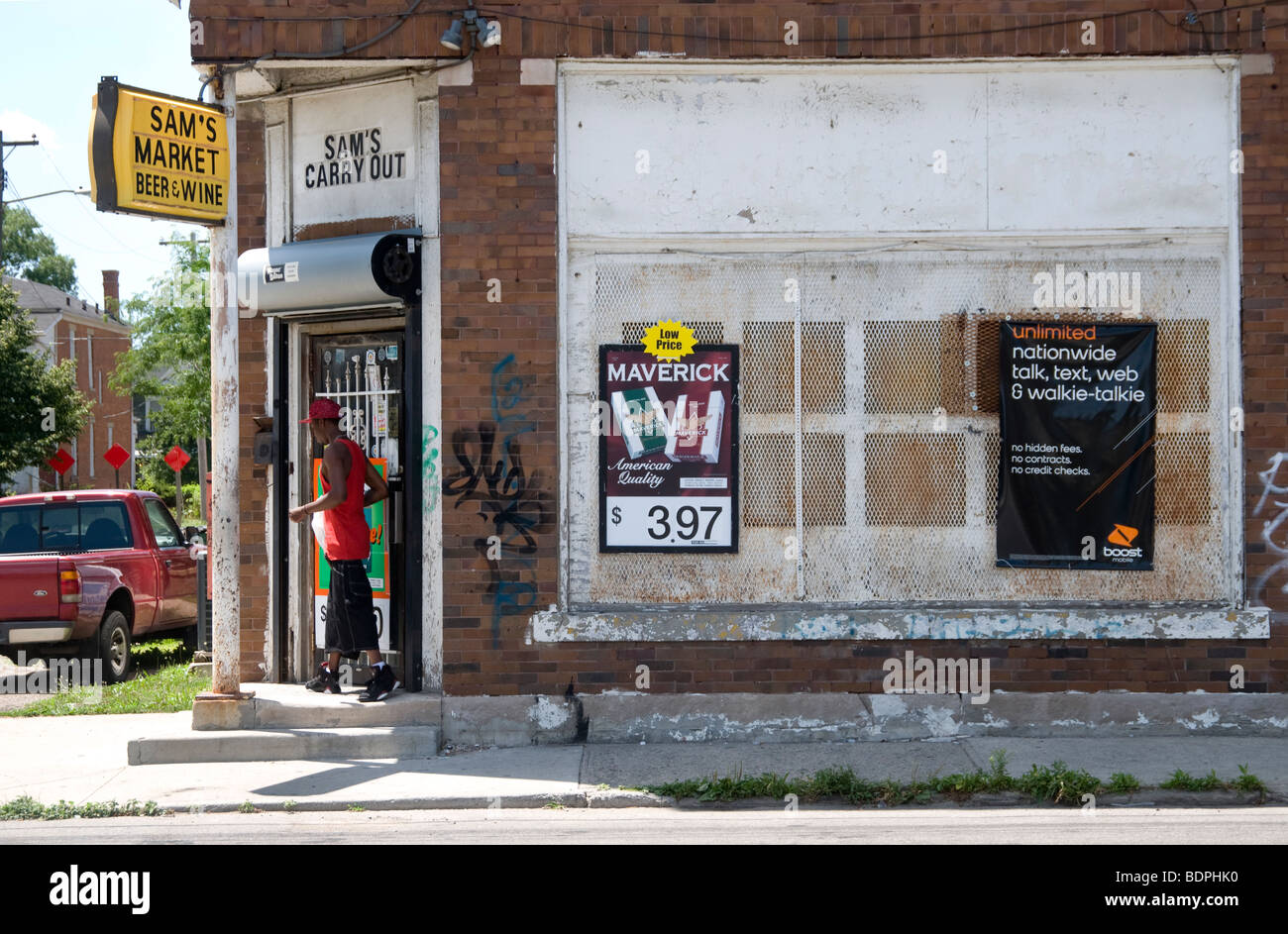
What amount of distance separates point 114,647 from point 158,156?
6.00m

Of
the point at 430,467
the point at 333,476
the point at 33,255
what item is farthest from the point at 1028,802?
the point at 33,255

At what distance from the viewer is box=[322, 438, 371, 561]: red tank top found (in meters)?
8.32

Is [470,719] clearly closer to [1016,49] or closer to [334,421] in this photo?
[334,421]

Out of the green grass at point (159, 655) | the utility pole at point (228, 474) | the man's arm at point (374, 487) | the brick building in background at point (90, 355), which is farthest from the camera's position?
the brick building in background at point (90, 355)

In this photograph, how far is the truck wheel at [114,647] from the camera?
1168 centimetres

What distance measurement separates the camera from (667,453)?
835cm

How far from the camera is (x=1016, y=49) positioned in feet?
26.8

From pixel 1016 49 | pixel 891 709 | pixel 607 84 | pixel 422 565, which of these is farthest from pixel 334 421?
pixel 1016 49

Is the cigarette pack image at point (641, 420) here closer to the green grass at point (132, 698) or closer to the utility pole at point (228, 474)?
the utility pole at point (228, 474)

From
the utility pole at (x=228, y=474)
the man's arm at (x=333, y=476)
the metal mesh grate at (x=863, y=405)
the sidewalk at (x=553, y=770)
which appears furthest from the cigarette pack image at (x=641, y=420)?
the utility pole at (x=228, y=474)

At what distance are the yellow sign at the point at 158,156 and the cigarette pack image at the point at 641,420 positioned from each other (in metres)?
2.94

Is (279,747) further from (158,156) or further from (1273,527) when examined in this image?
(1273,527)

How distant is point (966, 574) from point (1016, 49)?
3539mm

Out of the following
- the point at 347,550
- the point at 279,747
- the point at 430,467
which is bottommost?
the point at 279,747
